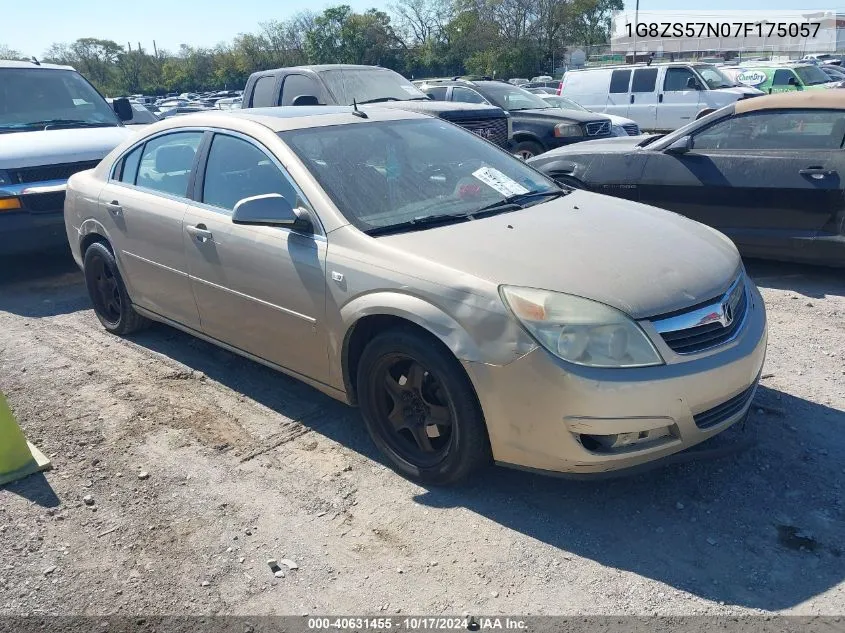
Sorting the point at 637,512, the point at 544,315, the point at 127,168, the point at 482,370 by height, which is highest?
the point at 127,168

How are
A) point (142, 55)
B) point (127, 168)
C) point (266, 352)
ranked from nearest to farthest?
point (266, 352) → point (127, 168) → point (142, 55)

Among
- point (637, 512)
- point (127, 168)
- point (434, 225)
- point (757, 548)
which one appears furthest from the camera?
point (127, 168)

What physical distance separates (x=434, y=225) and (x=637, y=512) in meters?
1.62

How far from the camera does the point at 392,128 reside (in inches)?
171

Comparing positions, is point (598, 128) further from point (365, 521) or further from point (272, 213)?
point (365, 521)

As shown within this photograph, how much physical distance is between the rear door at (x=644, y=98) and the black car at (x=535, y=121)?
4.79 meters

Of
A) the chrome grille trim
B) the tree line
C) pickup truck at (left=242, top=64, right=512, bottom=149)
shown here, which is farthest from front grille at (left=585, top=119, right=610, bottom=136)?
the tree line

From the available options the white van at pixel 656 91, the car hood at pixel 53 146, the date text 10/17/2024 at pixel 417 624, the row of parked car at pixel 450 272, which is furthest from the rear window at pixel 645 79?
the date text 10/17/2024 at pixel 417 624

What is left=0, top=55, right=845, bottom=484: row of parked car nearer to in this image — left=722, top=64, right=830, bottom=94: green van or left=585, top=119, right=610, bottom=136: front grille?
left=585, top=119, right=610, bottom=136: front grille

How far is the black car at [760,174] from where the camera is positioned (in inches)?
232

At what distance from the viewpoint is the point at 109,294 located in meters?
5.63

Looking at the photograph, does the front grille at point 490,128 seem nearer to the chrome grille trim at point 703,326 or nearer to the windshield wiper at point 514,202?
the windshield wiper at point 514,202

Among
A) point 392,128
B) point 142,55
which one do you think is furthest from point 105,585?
point 142,55

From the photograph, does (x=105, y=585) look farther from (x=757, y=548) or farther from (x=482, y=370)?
(x=757, y=548)
